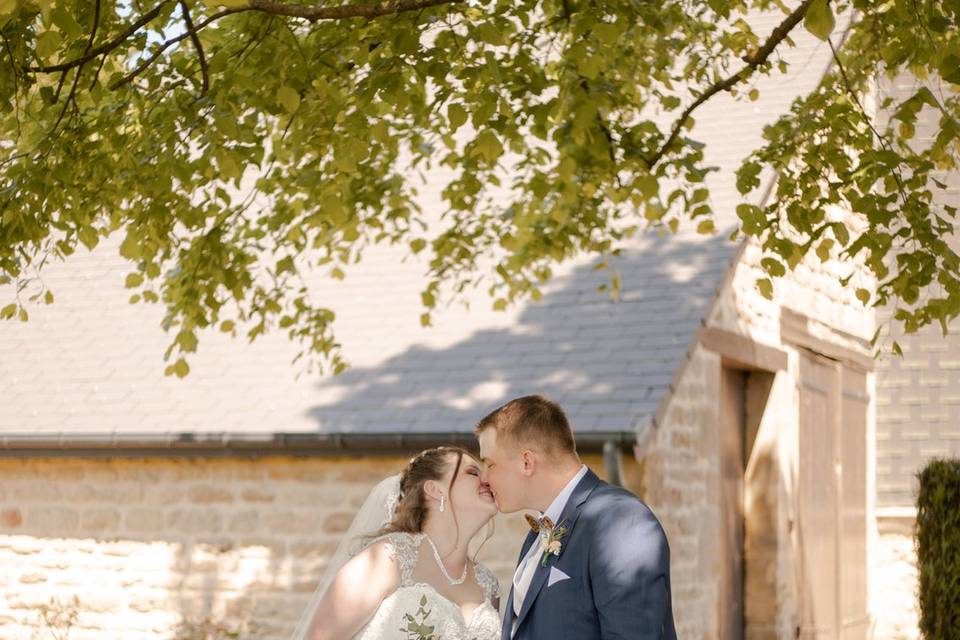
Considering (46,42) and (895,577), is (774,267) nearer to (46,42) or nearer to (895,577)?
(46,42)

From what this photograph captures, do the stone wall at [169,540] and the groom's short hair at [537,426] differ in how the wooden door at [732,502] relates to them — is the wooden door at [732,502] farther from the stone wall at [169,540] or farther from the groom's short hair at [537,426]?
the groom's short hair at [537,426]

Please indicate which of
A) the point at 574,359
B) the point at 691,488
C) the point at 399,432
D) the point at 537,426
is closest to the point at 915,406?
the point at 691,488

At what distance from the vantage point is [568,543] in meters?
3.86

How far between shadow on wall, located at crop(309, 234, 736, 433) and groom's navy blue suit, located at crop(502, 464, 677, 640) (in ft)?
13.7

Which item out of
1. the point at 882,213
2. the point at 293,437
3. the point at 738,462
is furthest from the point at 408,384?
the point at 882,213

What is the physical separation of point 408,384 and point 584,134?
3178mm

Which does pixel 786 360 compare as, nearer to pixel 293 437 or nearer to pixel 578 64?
pixel 293 437

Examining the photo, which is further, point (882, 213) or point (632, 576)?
point (882, 213)

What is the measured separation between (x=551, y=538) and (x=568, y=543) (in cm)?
7

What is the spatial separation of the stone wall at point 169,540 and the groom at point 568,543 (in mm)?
4773

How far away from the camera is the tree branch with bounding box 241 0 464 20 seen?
5430 mm

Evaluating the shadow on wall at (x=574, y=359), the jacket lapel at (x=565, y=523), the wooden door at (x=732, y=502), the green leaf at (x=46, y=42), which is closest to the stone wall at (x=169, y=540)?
the shadow on wall at (x=574, y=359)

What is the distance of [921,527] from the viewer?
30.5ft

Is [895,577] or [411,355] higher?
[411,355]
